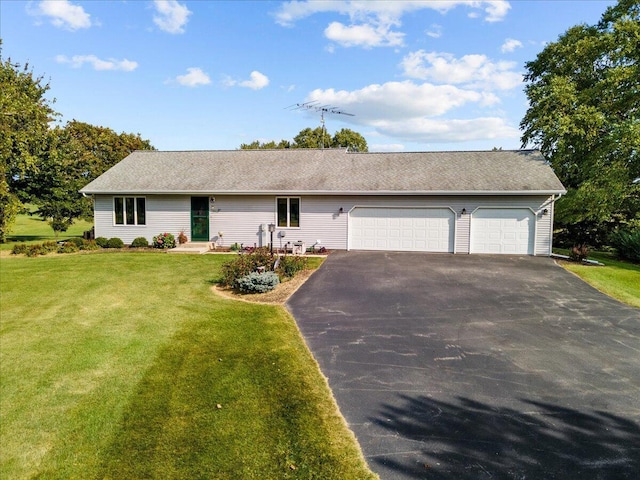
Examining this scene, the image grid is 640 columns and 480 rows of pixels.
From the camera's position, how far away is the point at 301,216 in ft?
59.1

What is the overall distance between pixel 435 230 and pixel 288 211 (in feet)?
22.2

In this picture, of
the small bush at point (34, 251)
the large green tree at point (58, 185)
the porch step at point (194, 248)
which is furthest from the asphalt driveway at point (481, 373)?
the large green tree at point (58, 185)

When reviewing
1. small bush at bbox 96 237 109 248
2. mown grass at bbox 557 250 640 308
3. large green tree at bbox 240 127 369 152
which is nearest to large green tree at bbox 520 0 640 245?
mown grass at bbox 557 250 640 308

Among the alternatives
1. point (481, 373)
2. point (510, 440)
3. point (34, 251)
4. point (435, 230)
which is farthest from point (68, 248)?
point (510, 440)

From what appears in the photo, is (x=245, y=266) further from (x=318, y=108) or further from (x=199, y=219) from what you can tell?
(x=318, y=108)

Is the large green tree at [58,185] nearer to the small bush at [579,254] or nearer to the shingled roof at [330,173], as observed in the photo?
the shingled roof at [330,173]

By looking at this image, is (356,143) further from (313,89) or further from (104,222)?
(104,222)

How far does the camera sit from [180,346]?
23.3ft

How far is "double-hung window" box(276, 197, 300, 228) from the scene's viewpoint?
18.1m

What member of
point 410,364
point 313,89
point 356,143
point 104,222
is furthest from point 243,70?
point 356,143

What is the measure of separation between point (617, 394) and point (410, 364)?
9.24 feet

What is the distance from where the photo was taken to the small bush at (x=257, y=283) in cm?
1044

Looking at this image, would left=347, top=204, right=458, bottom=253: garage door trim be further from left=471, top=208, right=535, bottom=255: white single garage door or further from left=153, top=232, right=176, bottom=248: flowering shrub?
left=153, top=232, right=176, bottom=248: flowering shrub

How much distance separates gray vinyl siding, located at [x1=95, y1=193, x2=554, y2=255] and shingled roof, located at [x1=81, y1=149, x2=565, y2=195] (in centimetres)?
48
